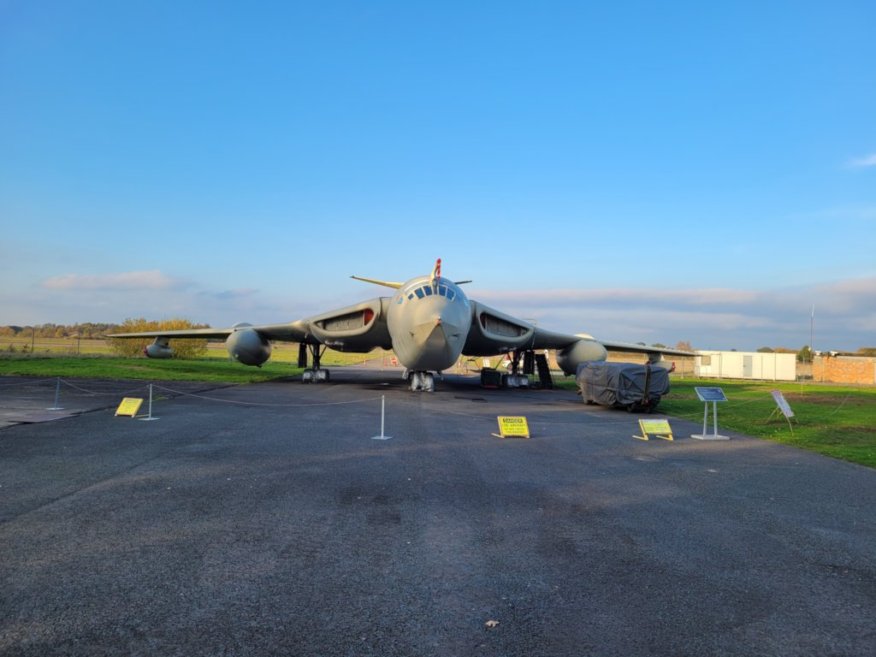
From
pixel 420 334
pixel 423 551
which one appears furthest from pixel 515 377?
pixel 423 551

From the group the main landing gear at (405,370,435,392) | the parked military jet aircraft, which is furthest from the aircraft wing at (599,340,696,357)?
the main landing gear at (405,370,435,392)

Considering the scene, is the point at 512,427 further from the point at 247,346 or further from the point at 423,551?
the point at 247,346

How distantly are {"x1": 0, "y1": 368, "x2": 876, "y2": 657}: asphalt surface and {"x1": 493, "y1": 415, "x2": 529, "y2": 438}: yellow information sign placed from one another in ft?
4.16

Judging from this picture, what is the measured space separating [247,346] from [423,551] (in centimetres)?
2263

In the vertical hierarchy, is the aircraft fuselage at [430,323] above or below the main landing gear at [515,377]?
above

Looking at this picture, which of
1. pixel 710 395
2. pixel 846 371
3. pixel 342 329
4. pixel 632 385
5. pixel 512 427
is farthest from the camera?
pixel 846 371

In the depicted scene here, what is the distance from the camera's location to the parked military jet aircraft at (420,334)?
60.5ft

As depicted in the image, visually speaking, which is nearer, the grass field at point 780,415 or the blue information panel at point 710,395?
the grass field at point 780,415

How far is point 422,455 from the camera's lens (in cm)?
875

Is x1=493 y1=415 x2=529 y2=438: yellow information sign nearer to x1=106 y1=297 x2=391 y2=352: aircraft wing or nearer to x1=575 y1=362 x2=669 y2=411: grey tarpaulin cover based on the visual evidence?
x1=575 y1=362 x2=669 y2=411: grey tarpaulin cover

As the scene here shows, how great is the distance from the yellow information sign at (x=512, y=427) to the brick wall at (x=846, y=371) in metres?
49.9

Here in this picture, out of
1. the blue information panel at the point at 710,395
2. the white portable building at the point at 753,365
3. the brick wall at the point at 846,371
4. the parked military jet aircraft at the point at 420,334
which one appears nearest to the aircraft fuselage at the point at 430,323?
the parked military jet aircraft at the point at 420,334

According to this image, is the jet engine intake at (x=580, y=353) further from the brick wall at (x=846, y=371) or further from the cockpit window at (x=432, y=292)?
the brick wall at (x=846, y=371)

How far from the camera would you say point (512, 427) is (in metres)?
10.9
